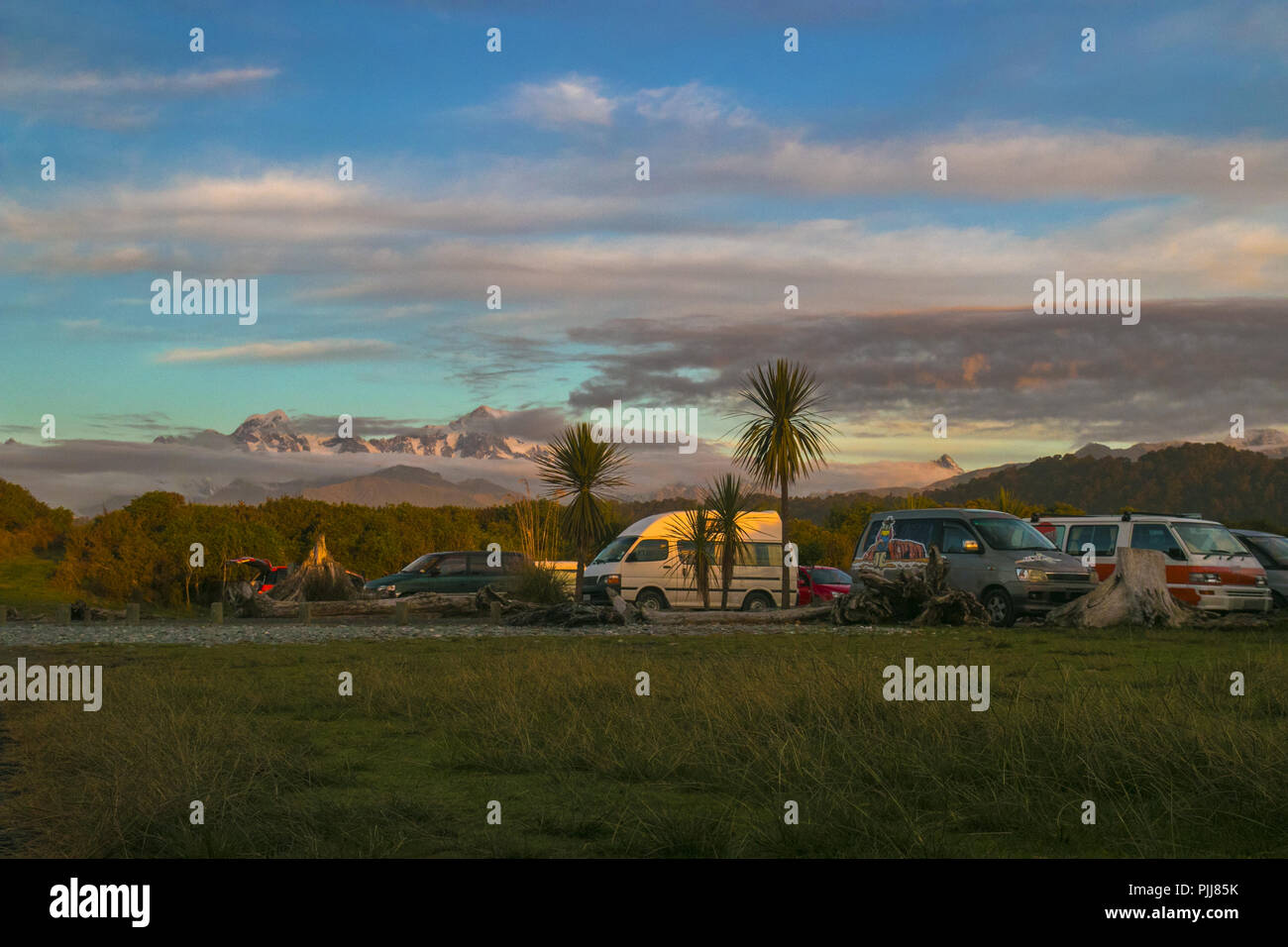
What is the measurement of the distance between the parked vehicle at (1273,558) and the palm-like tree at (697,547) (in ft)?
33.1

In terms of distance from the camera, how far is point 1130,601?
18266mm

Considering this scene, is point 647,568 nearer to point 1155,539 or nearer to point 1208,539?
point 1155,539

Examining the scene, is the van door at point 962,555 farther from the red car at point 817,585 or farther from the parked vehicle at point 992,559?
the red car at point 817,585

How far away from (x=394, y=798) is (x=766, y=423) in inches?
762

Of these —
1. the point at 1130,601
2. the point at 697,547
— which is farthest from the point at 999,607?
the point at 697,547

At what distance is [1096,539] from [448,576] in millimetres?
13653

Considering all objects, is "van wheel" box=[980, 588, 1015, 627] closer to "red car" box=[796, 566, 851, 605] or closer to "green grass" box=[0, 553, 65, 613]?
"red car" box=[796, 566, 851, 605]

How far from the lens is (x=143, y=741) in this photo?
721 cm

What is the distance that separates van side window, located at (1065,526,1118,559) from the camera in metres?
20.8

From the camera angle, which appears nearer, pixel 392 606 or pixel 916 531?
pixel 916 531

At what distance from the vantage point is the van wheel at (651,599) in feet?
79.6
